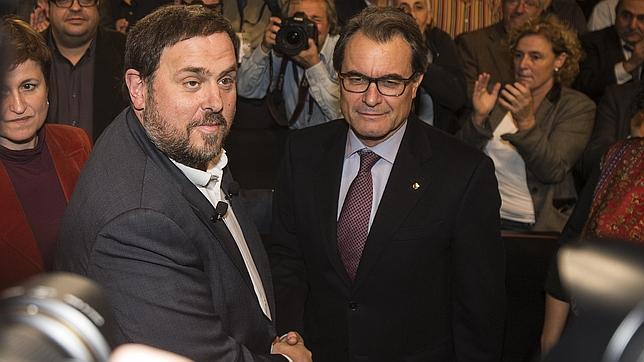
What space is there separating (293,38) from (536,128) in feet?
3.59

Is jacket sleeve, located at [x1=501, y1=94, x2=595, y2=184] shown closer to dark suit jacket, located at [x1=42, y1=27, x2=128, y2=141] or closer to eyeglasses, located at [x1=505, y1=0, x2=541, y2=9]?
eyeglasses, located at [x1=505, y1=0, x2=541, y2=9]

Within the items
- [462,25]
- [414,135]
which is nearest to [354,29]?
[414,135]

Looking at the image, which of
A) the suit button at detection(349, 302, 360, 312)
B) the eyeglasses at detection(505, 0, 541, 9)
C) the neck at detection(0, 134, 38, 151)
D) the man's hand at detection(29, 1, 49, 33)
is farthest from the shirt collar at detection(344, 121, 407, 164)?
the eyeglasses at detection(505, 0, 541, 9)

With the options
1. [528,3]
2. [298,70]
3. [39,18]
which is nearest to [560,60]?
[528,3]

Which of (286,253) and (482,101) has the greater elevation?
(482,101)

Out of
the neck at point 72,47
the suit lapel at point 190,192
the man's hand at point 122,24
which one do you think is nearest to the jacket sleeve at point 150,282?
the suit lapel at point 190,192

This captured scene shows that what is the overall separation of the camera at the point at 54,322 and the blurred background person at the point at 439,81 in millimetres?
3261

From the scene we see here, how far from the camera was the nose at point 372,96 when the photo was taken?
236 cm

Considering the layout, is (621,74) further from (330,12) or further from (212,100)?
(212,100)

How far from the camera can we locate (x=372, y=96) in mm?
2363

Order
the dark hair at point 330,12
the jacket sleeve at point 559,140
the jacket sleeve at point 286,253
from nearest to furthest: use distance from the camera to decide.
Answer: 1. the jacket sleeve at point 286,253
2. the jacket sleeve at point 559,140
3. the dark hair at point 330,12

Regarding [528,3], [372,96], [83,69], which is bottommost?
[83,69]

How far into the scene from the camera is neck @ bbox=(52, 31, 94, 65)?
3.42m

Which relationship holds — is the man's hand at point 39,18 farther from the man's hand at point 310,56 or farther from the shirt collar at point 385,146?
the shirt collar at point 385,146
